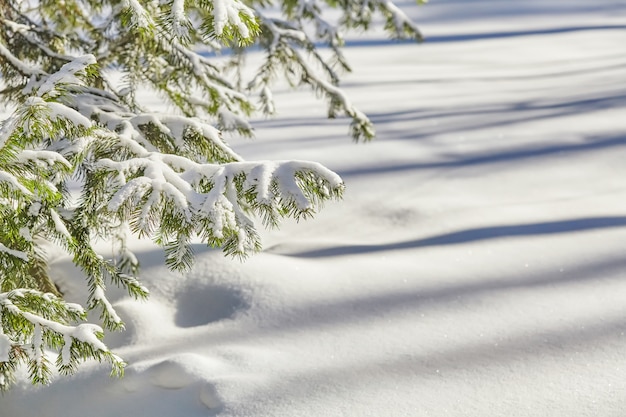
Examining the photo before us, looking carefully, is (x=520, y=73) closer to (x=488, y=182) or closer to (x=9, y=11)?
(x=488, y=182)

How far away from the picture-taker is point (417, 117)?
22.1ft

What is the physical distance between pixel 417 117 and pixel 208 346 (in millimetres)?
4443

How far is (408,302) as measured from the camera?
3.08 m

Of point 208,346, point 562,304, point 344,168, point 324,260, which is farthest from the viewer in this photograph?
point 344,168

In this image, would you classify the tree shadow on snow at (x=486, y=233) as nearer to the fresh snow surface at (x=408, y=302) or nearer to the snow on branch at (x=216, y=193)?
the fresh snow surface at (x=408, y=302)

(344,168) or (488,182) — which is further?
(344,168)

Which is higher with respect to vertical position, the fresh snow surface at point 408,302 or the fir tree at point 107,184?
the fir tree at point 107,184

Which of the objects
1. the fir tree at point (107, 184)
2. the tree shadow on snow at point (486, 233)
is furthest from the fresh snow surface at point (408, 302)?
the fir tree at point (107, 184)

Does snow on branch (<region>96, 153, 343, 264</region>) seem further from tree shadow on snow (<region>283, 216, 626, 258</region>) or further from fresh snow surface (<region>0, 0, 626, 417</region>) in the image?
tree shadow on snow (<region>283, 216, 626, 258</region>)

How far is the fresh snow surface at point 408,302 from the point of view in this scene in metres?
2.46

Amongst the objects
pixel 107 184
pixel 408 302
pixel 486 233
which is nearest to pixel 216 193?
pixel 107 184

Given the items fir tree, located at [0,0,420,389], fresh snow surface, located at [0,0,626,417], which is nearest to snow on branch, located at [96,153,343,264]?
fir tree, located at [0,0,420,389]

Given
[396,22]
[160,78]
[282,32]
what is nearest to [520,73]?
[396,22]

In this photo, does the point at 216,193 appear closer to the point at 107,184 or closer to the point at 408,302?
the point at 107,184
